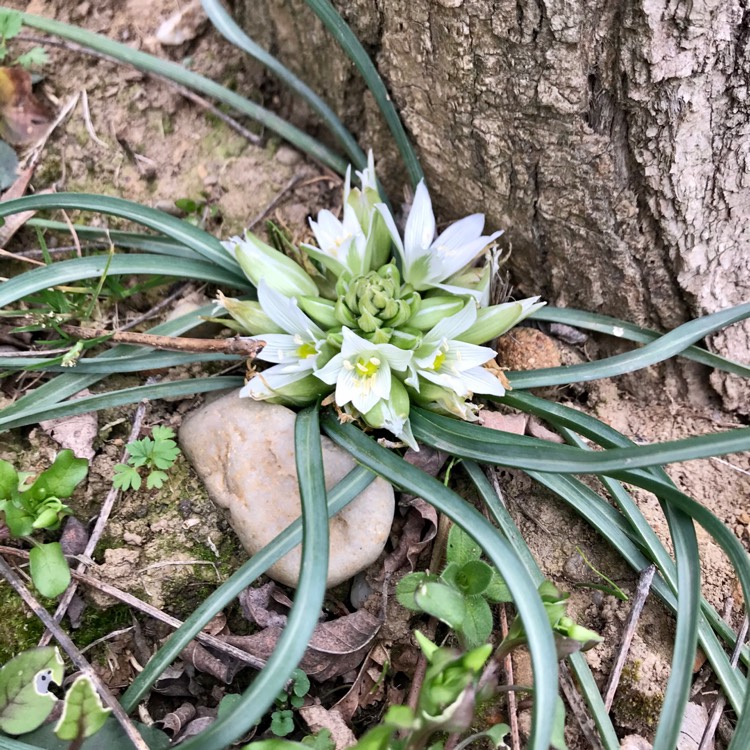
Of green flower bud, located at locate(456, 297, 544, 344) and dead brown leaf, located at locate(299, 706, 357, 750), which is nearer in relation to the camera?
dead brown leaf, located at locate(299, 706, 357, 750)

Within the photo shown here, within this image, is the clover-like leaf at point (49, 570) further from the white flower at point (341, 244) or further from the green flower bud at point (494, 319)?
the green flower bud at point (494, 319)

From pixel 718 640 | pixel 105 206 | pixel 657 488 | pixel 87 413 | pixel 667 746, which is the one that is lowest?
pixel 718 640

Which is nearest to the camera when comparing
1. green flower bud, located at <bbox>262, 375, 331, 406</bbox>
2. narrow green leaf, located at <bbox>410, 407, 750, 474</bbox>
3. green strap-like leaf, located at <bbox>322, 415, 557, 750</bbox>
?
green strap-like leaf, located at <bbox>322, 415, 557, 750</bbox>

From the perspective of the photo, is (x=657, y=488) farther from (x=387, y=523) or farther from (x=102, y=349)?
(x=102, y=349)

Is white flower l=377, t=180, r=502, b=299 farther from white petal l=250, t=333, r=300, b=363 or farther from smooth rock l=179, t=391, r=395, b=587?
smooth rock l=179, t=391, r=395, b=587

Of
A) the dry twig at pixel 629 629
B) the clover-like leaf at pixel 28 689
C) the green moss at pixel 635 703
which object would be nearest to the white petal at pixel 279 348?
the clover-like leaf at pixel 28 689

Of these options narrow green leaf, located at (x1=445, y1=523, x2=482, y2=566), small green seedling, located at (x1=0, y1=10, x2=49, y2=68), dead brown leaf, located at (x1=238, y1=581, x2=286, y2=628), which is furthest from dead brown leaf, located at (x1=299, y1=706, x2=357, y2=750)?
small green seedling, located at (x1=0, y1=10, x2=49, y2=68)

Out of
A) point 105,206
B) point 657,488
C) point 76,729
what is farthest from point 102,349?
point 657,488
